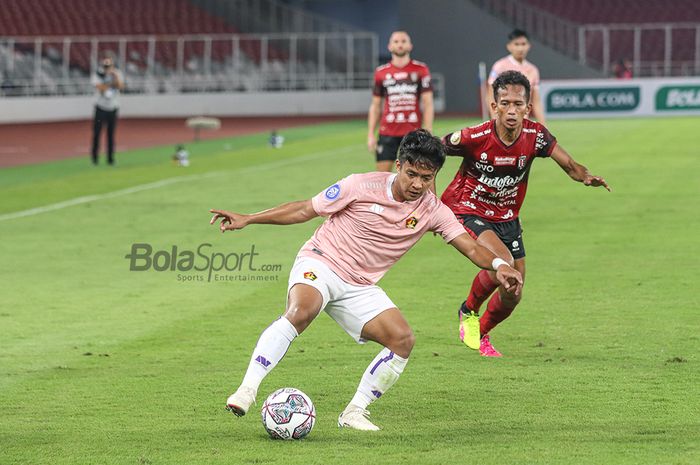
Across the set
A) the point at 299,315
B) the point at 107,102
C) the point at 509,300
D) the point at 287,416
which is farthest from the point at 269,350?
the point at 107,102

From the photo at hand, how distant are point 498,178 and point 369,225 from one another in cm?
205

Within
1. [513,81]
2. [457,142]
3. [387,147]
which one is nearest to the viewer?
[513,81]

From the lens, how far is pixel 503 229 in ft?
28.9

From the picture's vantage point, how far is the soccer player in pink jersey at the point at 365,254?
654 cm

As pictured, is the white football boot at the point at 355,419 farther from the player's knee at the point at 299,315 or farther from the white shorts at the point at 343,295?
the player's knee at the point at 299,315

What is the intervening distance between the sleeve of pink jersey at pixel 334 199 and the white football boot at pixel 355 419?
1.03 m

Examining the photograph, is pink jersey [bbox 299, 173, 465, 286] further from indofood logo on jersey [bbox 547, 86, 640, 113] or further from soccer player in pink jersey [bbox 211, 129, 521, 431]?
indofood logo on jersey [bbox 547, 86, 640, 113]

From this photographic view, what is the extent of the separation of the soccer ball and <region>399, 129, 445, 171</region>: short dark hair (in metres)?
1.32

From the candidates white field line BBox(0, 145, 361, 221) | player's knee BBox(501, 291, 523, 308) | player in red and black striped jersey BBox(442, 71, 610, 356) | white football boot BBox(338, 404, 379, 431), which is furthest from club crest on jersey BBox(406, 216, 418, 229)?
white field line BBox(0, 145, 361, 221)

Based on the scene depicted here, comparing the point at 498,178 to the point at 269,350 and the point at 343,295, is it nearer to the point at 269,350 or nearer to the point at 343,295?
the point at 343,295

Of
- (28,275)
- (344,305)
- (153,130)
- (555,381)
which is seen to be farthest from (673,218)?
(153,130)

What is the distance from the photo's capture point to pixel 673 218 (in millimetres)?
16719

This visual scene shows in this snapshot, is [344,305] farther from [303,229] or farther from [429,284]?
[303,229]

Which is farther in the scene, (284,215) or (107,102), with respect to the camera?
(107,102)
